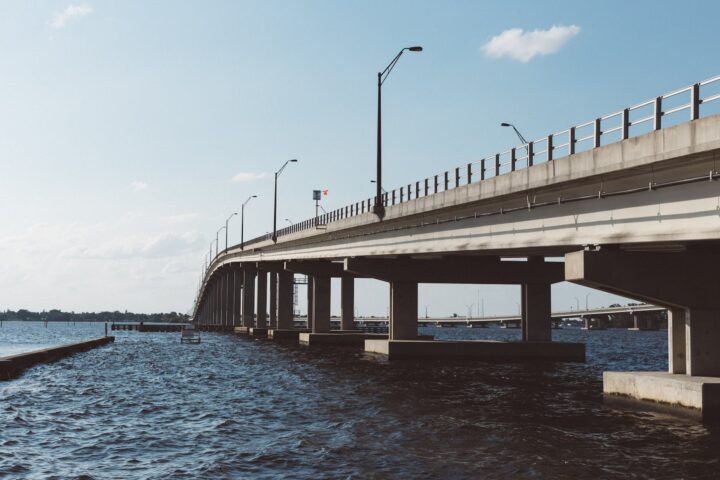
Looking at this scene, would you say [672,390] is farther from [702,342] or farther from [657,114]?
[657,114]

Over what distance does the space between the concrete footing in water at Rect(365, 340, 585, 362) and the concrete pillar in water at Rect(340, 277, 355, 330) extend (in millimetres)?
30223

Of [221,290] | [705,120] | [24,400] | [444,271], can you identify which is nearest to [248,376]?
[24,400]

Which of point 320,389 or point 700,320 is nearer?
point 700,320

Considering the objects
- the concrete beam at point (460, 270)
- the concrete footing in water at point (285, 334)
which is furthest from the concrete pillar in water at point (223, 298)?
the concrete beam at point (460, 270)

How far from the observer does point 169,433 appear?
26.4 meters

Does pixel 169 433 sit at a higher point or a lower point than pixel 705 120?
lower

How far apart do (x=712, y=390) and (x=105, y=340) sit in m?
85.3

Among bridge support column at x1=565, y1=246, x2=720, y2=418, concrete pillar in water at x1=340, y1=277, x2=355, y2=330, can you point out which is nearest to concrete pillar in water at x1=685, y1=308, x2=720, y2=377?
bridge support column at x1=565, y1=246, x2=720, y2=418

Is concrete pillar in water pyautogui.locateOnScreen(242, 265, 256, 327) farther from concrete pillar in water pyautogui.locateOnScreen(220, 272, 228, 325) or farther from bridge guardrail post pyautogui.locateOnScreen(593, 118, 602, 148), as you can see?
bridge guardrail post pyautogui.locateOnScreen(593, 118, 602, 148)

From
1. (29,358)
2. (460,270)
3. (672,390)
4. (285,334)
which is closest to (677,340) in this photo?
(672,390)

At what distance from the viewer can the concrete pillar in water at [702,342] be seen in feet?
104

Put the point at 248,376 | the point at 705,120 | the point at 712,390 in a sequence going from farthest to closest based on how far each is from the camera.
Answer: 1. the point at 248,376
2. the point at 712,390
3. the point at 705,120

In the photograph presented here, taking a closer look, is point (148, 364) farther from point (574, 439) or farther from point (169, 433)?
point (574, 439)

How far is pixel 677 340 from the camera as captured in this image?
33656mm
